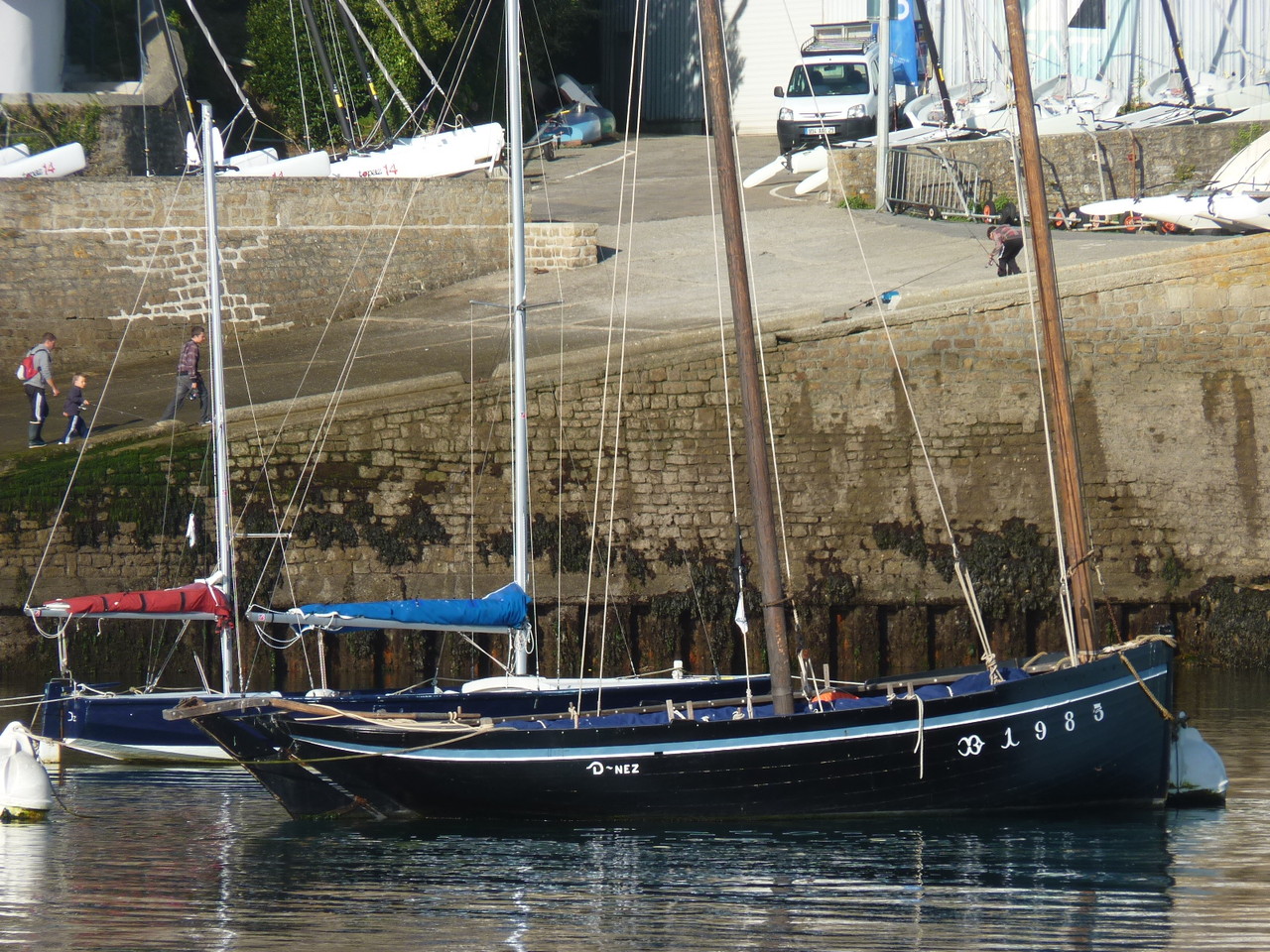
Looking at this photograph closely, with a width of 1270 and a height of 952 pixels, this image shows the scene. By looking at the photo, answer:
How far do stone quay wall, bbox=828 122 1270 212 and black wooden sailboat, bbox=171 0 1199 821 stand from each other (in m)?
15.3

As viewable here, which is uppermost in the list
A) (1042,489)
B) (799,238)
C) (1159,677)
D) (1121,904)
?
(799,238)

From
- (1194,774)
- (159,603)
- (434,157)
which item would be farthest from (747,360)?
(434,157)

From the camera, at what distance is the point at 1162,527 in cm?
1750

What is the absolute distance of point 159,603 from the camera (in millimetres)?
14328

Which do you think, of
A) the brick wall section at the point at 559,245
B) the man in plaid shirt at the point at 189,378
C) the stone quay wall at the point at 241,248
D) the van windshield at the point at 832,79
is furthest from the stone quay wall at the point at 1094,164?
the man in plaid shirt at the point at 189,378

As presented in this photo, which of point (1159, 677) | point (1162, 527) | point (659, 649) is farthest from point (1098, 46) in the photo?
point (1159, 677)

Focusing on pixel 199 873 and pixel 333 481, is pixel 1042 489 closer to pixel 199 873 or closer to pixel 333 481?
pixel 333 481

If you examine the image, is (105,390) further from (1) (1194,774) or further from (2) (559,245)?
(1) (1194,774)

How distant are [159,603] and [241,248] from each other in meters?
9.27

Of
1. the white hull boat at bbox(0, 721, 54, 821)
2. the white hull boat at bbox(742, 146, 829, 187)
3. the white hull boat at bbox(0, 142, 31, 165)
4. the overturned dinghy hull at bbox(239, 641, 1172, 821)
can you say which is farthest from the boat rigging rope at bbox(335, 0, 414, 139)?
the overturned dinghy hull at bbox(239, 641, 1172, 821)

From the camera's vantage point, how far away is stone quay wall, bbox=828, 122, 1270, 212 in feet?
86.8

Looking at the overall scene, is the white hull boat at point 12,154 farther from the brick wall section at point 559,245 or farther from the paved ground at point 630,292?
the brick wall section at point 559,245

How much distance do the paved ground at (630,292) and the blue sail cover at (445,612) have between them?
4624 millimetres

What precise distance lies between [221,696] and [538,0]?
22.1m
